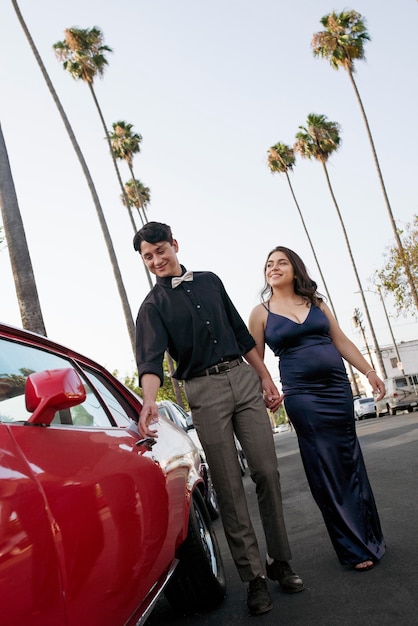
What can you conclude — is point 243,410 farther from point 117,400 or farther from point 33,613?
point 33,613

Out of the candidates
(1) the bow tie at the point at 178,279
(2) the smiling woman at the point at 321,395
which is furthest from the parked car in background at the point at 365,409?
(1) the bow tie at the point at 178,279

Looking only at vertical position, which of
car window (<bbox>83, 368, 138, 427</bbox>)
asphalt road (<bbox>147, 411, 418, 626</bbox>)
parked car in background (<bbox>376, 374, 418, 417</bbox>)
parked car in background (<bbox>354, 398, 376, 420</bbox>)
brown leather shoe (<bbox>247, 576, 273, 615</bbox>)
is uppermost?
car window (<bbox>83, 368, 138, 427</bbox>)

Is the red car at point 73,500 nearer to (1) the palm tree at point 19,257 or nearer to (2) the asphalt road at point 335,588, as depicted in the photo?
(2) the asphalt road at point 335,588

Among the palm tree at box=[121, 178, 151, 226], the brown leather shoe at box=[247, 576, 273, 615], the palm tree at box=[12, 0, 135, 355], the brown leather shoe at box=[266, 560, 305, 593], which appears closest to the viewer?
the brown leather shoe at box=[247, 576, 273, 615]

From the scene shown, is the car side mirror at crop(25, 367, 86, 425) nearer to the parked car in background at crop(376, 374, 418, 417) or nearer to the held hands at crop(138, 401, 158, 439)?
the held hands at crop(138, 401, 158, 439)

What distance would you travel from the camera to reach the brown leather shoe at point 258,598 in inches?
143

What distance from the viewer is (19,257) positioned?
34.1 ft

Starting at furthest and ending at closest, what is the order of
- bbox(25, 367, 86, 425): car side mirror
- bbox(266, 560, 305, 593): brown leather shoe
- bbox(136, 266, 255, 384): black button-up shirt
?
bbox(136, 266, 255, 384): black button-up shirt
bbox(266, 560, 305, 593): brown leather shoe
bbox(25, 367, 86, 425): car side mirror

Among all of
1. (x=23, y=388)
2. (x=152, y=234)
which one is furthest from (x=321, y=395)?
(x=23, y=388)

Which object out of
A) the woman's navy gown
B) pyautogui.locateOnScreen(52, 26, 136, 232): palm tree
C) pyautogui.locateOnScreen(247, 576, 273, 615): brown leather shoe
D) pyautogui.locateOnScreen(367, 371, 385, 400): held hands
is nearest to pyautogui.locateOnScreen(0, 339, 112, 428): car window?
pyautogui.locateOnScreen(247, 576, 273, 615): brown leather shoe

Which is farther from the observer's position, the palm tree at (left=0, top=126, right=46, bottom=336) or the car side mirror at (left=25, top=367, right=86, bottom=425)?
the palm tree at (left=0, top=126, right=46, bottom=336)

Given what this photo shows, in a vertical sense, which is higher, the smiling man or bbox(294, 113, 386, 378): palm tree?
bbox(294, 113, 386, 378): palm tree

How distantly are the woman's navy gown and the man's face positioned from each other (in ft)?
3.12

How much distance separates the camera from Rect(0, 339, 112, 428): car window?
210cm
